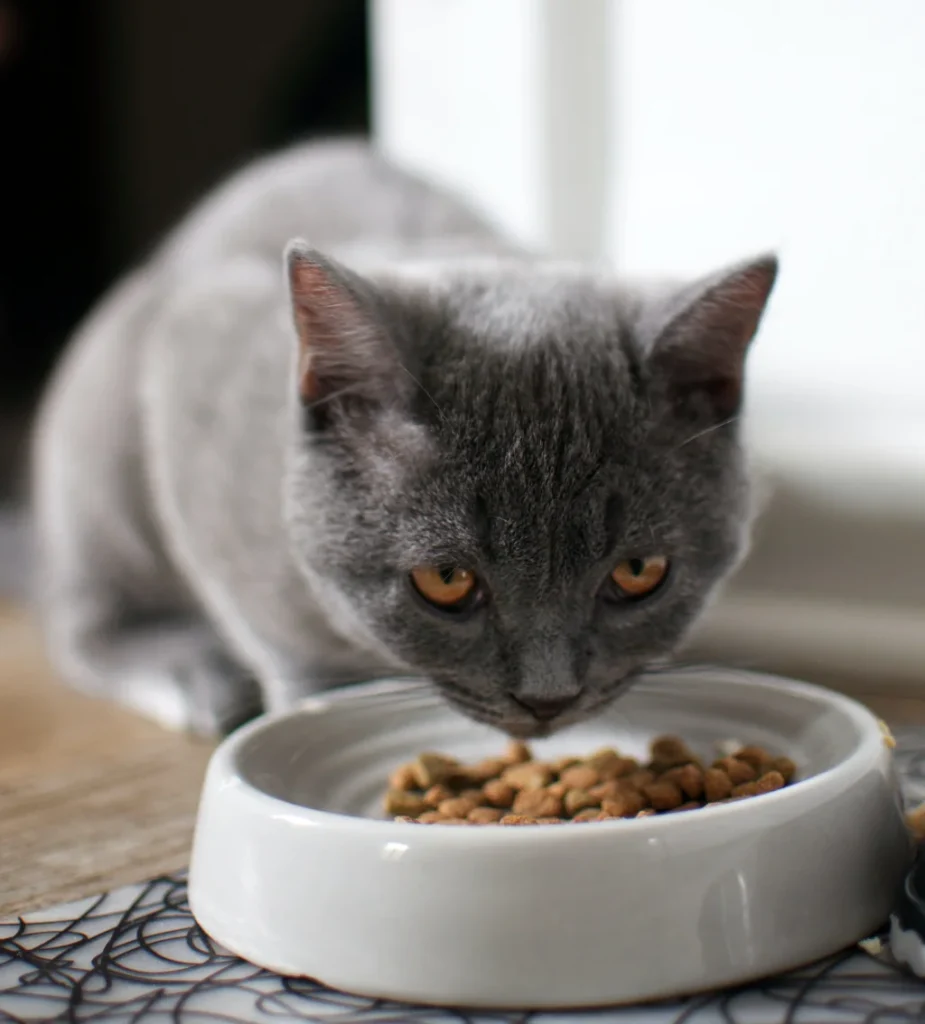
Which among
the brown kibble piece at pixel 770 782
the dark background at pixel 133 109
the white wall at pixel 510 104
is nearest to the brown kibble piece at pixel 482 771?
the brown kibble piece at pixel 770 782

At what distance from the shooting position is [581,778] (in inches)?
38.4

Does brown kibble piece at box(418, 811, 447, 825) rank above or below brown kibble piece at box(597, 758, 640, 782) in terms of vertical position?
above

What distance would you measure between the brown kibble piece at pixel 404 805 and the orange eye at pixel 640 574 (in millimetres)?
222

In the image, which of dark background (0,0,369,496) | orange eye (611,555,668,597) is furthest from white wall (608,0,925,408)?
orange eye (611,555,668,597)

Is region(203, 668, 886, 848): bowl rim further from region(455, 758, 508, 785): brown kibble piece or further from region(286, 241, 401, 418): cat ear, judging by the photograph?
region(286, 241, 401, 418): cat ear

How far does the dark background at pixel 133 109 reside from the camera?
2168 mm

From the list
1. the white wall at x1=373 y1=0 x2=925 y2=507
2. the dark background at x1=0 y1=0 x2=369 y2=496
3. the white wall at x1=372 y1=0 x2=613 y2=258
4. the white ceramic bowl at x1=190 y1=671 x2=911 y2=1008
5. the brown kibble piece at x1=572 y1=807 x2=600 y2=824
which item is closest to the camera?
the white ceramic bowl at x1=190 y1=671 x2=911 y2=1008

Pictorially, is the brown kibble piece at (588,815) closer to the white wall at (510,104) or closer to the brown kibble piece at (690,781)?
the brown kibble piece at (690,781)

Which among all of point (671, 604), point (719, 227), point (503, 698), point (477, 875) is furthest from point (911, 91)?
point (477, 875)

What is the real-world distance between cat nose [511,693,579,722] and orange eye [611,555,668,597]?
0.31 ft

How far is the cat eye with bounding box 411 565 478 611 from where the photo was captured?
3.17 feet

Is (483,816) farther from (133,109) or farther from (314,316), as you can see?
(133,109)

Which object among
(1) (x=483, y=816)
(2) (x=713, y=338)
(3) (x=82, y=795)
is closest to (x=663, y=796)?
(1) (x=483, y=816)

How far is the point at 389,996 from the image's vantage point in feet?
2.49
